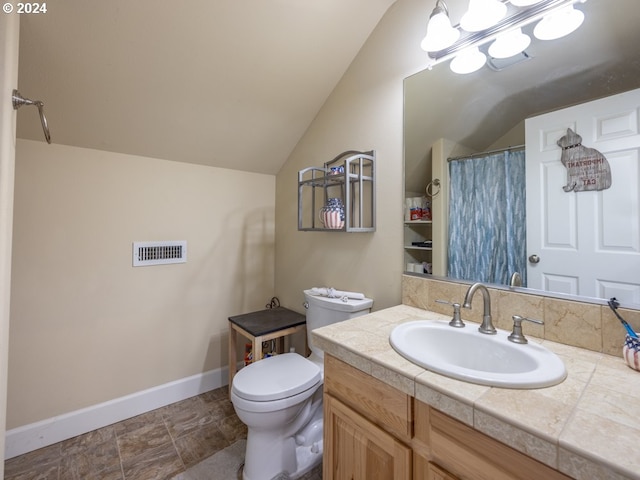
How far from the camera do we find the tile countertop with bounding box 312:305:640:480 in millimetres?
490

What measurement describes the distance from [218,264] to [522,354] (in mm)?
1911

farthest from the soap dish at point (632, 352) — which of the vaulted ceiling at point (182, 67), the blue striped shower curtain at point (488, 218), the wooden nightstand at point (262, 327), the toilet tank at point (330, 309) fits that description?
the vaulted ceiling at point (182, 67)

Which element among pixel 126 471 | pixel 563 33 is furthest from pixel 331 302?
pixel 563 33

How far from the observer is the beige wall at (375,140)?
4.80 ft

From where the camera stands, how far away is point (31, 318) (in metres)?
1.54

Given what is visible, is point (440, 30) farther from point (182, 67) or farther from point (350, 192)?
point (182, 67)

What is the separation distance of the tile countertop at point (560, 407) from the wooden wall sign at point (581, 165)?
53 centimetres

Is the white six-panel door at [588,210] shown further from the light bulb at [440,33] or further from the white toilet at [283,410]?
the white toilet at [283,410]

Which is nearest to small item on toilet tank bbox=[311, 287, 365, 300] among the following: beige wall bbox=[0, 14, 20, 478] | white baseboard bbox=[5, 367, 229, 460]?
white baseboard bbox=[5, 367, 229, 460]

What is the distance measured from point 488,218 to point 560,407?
0.74 meters

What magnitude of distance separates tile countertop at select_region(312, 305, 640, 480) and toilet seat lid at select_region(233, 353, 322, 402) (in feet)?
1.73

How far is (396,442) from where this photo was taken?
31.4 inches

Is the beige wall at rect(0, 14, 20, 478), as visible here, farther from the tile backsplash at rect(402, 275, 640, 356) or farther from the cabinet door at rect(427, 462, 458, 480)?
the tile backsplash at rect(402, 275, 640, 356)

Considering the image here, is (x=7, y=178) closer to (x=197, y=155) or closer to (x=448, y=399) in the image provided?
(x=197, y=155)
